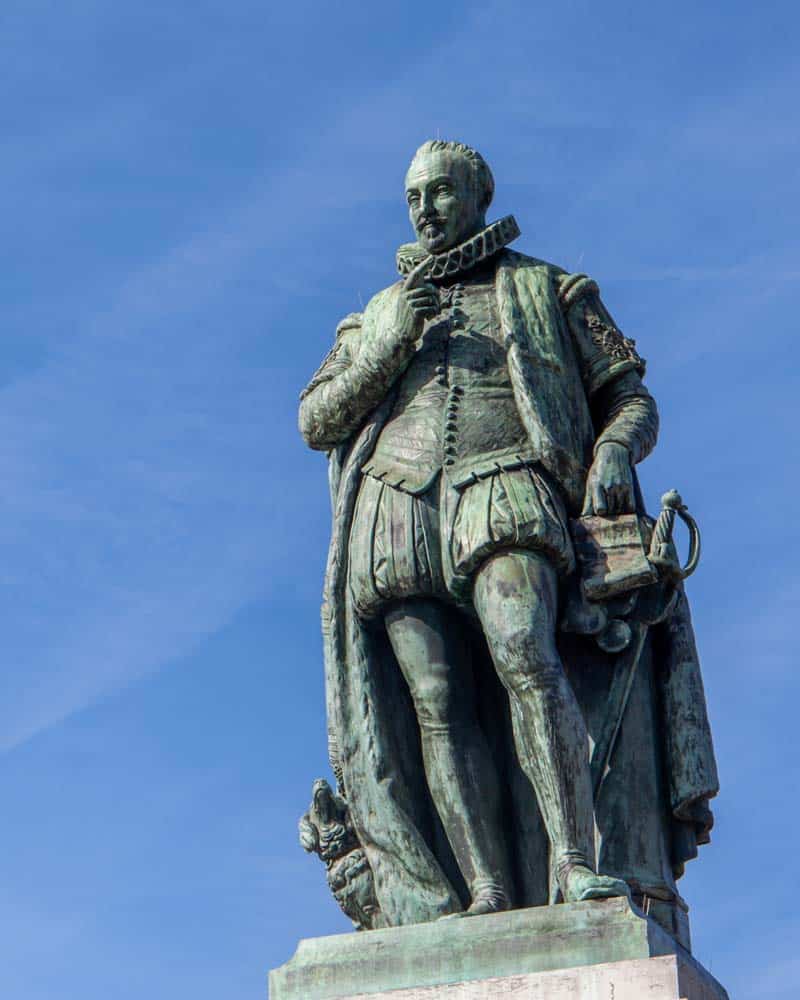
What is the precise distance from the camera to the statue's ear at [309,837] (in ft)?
40.7

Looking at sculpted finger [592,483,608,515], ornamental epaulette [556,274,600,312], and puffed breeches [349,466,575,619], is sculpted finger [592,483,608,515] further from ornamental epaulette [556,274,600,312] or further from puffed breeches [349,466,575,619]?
ornamental epaulette [556,274,600,312]

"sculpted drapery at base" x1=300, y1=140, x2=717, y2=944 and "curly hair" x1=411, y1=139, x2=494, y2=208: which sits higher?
"curly hair" x1=411, y1=139, x2=494, y2=208

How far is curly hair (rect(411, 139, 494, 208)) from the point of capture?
12.9 m

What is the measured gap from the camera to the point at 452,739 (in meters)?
12.0

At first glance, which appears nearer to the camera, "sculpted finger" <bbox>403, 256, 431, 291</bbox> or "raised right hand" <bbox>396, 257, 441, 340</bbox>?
"raised right hand" <bbox>396, 257, 441, 340</bbox>

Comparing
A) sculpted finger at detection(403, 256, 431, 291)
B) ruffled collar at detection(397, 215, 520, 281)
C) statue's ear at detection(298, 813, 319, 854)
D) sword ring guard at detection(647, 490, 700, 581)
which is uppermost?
ruffled collar at detection(397, 215, 520, 281)

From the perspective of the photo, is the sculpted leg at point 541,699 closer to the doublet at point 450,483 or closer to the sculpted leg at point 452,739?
the doublet at point 450,483

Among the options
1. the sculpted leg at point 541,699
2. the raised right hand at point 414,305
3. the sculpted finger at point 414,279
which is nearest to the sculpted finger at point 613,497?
the sculpted leg at point 541,699

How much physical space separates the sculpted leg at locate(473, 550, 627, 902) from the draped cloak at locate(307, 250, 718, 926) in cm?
38

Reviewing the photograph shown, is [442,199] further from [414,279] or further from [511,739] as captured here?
[511,739]

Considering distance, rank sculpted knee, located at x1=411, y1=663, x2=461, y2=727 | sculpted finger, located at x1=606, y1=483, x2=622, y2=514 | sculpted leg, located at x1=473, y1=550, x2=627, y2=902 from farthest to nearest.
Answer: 1. sculpted finger, located at x1=606, y1=483, x2=622, y2=514
2. sculpted knee, located at x1=411, y1=663, x2=461, y2=727
3. sculpted leg, located at x1=473, y1=550, x2=627, y2=902

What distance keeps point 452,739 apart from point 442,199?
9.62ft

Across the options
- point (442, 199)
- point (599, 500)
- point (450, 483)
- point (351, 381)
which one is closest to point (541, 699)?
point (599, 500)

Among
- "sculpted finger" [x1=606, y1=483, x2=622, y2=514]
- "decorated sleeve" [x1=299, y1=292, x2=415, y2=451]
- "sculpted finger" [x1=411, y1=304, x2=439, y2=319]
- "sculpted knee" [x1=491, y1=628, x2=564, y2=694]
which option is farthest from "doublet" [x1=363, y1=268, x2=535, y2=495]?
"sculpted knee" [x1=491, y1=628, x2=564, y2=694]
